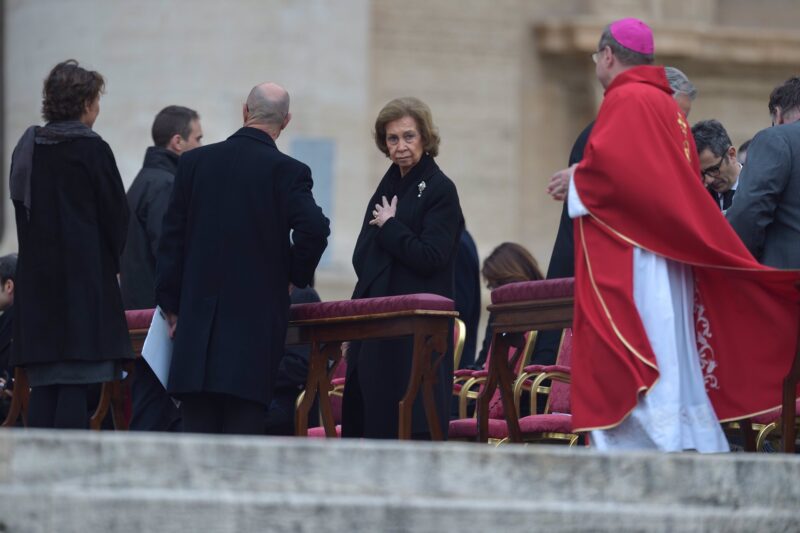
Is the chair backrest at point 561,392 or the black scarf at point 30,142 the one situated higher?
the black scarf at point 30,142

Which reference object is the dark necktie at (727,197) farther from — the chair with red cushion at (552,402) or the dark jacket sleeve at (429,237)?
the dark jacket sleeve at (429,237)

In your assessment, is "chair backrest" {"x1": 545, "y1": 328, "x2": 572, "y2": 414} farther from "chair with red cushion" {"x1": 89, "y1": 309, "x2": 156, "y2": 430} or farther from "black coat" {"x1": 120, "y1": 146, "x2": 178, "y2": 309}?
"black coat" {"x1": 120, "y1": 146, "x2": 178, "y2": 309}

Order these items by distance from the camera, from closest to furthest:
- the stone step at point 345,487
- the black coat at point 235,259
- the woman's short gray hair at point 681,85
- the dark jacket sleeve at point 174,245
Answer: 1. the stone step at point 345,487
2. the black coat at point 235,259
3. the dark jacket sleeve at point 174,245
4. the woman's short gray hair at point 681,85

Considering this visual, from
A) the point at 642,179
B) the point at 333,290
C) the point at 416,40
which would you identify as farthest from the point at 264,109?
the point at 416,40

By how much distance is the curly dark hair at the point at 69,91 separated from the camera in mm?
7891

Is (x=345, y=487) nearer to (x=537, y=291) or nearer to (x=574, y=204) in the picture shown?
(x=574, y=204)

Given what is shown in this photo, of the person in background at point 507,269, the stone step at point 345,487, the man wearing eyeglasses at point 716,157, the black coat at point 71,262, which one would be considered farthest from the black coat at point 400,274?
the stone step at point 345,487

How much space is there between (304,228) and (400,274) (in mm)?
744

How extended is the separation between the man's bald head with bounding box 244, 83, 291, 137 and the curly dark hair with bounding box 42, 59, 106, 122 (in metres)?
0.59

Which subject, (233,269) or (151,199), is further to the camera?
(151,199)

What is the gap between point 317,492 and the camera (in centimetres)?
550

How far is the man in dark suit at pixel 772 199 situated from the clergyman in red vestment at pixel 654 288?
532 millimetres

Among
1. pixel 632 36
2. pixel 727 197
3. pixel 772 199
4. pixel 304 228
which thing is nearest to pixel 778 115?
A: pixel 772 199

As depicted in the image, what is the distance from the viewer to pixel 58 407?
7.78m
